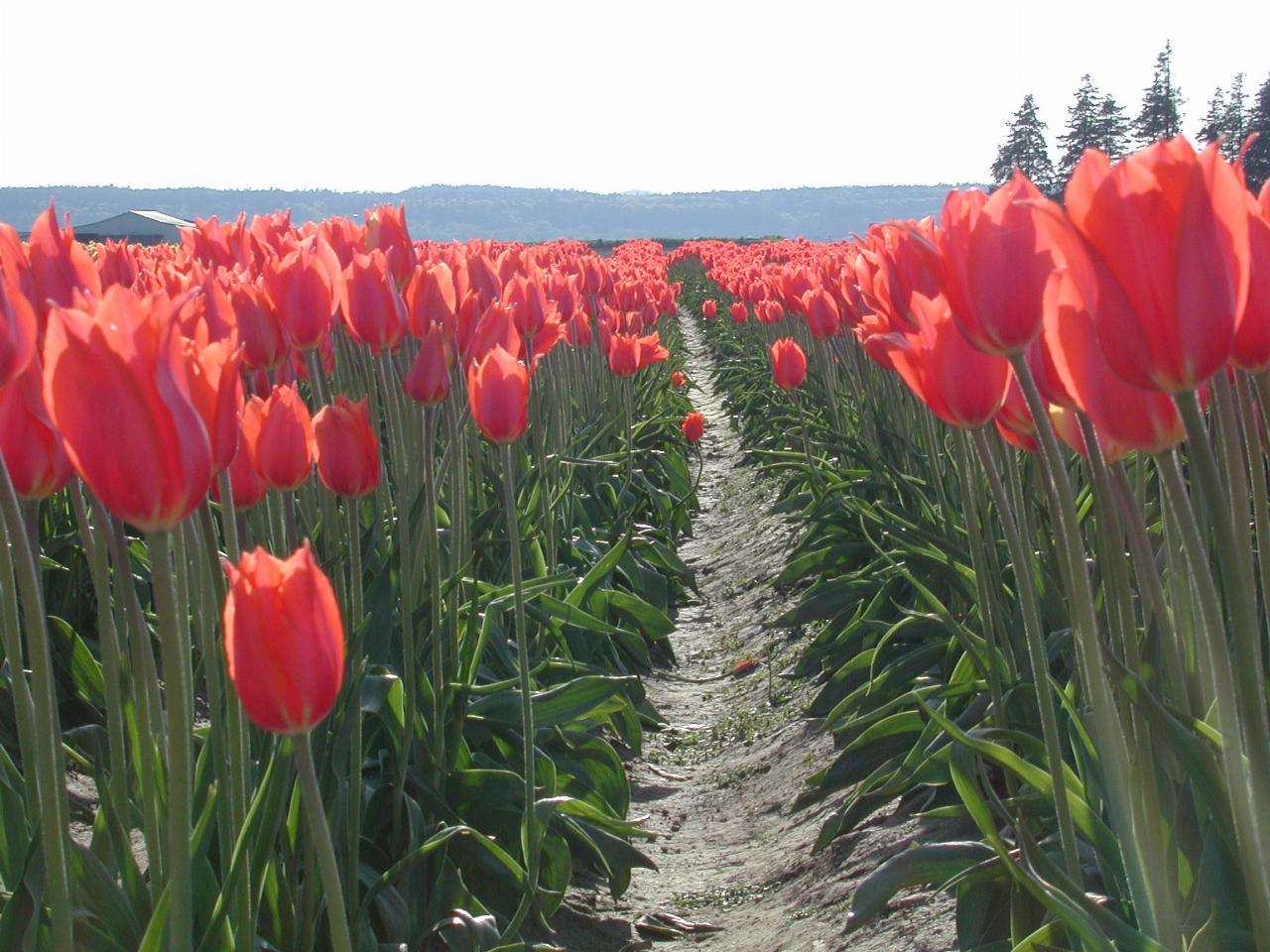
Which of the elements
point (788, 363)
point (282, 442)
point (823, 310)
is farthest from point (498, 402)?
point (788, 363)

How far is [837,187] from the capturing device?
191000mm

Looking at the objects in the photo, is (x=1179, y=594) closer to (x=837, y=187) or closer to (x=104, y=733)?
(x=104, y=733)

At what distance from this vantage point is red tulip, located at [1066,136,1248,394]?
115cm

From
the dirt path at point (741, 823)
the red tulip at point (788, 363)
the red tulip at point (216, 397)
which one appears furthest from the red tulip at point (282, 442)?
the red tulip at point (788, 363)

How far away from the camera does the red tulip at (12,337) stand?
1521 mm

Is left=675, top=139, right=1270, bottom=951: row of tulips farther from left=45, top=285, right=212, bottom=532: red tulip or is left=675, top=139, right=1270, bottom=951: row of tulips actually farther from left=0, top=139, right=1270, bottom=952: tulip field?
left=45, top=285, right=212, bottom=532: red tulip

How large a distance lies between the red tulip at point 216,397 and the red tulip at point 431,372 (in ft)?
4.34

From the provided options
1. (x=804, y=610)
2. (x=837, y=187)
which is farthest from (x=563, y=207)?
(x=804, y=610)

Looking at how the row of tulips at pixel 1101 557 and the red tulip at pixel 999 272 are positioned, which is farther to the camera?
the red tulip at pixel 999 272

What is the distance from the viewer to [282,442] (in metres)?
2.12

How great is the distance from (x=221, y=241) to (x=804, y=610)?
263 cm

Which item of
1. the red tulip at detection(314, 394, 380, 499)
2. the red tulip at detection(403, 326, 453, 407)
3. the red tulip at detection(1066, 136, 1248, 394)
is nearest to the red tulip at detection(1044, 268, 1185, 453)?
the red tulip at detection(1066, 136, 1248, 394)

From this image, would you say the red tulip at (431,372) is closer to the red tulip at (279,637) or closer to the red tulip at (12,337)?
the red tulip at (12,337)

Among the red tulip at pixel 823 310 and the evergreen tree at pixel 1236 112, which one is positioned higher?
the evergreen tree at pixel 1236 112
